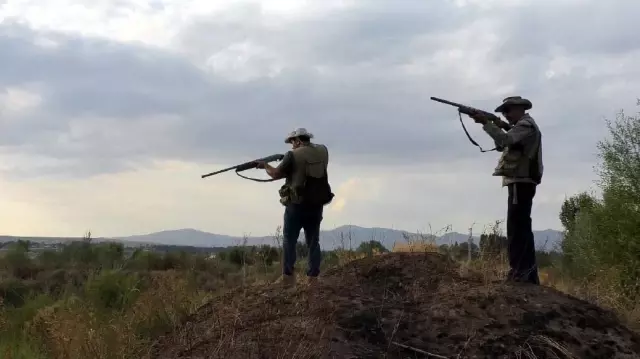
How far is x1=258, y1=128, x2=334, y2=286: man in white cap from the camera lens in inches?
328

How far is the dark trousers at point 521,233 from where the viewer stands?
702 cm

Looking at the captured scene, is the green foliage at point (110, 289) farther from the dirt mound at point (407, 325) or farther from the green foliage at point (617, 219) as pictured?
the green foliage at point (617, 219)

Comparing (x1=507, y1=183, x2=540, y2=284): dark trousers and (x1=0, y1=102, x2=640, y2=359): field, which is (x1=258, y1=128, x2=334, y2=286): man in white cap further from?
(x1=507, y1=183, x2=540, y2=284): dark trousers

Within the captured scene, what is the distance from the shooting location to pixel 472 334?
5.79m

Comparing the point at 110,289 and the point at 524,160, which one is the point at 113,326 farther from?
the point at 110,289

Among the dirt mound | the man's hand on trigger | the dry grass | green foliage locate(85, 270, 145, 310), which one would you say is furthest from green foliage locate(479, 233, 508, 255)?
green foliage locate(85, 270, 145, 310)

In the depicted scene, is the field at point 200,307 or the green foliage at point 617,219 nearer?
the field at point 200,307

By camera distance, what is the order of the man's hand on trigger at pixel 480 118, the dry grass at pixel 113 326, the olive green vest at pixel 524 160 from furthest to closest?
the man's hand on trigger at pixel 480 118, the olive green vest at pixel 524 160, the dry grass at pixel 113 326

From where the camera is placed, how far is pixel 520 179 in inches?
275

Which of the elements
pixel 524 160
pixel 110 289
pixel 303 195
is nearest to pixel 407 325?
pixel 524 160

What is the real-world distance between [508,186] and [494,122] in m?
0.68

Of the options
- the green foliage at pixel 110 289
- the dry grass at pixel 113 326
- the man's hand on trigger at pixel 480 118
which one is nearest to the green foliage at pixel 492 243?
the man's hand on trigger at pixel 480 118

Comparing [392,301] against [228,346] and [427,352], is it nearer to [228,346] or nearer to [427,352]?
[427,352]

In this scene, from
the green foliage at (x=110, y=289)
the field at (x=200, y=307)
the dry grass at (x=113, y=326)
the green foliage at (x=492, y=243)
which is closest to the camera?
the field at (x=200, y=307)
